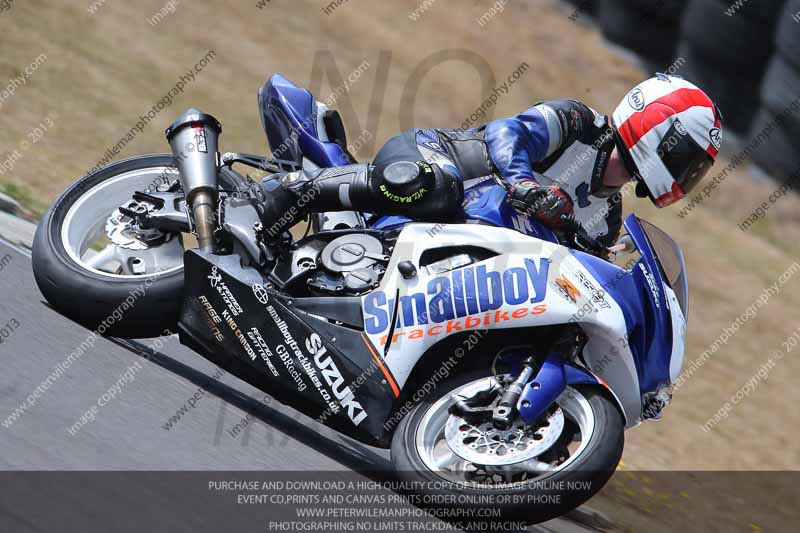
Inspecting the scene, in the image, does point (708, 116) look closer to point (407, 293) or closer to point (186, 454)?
point (407, 293)

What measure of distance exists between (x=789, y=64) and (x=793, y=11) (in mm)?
433

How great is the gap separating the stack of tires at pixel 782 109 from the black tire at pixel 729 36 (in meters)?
0.22

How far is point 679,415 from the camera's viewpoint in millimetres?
7234

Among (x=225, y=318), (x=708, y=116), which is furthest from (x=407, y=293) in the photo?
(x=708, y=116)

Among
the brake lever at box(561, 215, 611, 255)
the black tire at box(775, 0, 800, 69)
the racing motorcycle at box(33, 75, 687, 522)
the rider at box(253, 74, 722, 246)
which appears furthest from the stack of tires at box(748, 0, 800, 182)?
the brake lever at box(561, 215, 611, 255)

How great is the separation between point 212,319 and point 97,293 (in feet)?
1.99

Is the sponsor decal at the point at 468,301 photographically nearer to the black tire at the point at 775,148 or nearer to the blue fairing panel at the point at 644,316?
the blue fairing panel at the point at 644,316

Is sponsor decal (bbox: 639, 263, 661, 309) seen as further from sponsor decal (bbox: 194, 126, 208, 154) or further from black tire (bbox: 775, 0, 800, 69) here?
black tire (bbox: 775, 0, 800, 69)

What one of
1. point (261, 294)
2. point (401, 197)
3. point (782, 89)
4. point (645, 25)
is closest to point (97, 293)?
point (261, 294)

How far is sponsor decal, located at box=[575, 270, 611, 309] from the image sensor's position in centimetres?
407

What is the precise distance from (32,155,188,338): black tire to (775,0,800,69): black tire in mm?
6251

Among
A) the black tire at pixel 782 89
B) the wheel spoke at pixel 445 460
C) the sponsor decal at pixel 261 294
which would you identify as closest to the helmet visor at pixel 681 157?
the wheel spoke at pixel 445 460

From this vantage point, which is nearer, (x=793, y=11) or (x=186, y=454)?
(x=186, y=454)

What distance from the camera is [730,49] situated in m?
9.89
